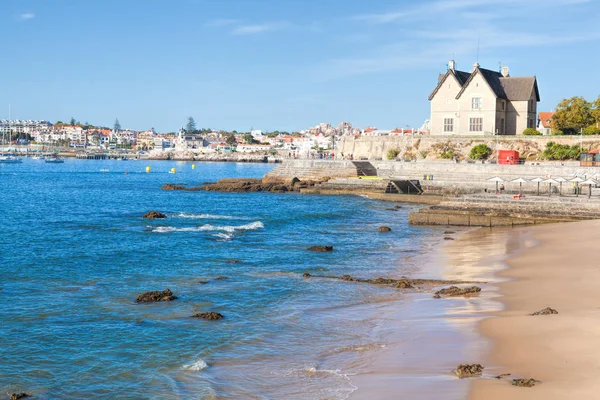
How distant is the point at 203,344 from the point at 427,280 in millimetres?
8929

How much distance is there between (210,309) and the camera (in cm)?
1803

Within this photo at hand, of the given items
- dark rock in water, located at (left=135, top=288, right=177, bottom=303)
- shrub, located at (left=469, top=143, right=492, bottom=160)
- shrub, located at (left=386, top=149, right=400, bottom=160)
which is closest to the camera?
dark rock in water, located at (left=135, top=288, right=177, bottom=303)

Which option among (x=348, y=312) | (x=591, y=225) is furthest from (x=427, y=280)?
(x=591, y=225)

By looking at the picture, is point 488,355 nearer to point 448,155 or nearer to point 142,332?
point 142,332

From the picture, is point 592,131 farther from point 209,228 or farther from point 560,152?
point 209,228

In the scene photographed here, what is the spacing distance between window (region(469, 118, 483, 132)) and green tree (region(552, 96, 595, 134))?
23.7 ft

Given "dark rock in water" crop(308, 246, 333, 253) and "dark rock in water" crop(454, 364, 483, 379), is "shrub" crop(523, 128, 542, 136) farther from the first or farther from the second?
"dark rock in water" crop(454, 364, 483, 379)

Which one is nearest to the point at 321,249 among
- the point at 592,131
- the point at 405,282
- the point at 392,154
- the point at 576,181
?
the point at 405,282

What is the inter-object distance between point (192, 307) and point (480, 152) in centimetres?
4919

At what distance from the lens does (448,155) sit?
66.5 meters

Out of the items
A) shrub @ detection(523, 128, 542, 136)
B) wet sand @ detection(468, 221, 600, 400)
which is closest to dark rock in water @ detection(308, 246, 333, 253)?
wet sand @ detection(468, 221, 600, 400)

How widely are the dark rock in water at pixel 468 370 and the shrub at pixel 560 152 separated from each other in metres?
50.8

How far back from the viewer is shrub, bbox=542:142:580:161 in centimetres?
5859

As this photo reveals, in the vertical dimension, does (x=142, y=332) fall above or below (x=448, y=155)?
below
